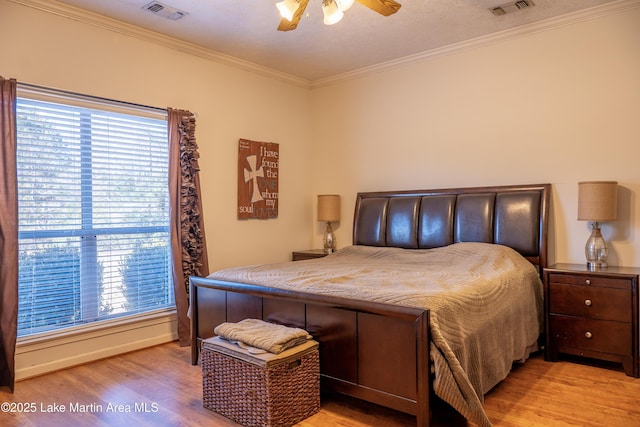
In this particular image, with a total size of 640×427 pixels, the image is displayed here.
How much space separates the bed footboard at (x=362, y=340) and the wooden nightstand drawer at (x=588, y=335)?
165cm

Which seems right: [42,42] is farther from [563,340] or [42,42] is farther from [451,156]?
[563,340]

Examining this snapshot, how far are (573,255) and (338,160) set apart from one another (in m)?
2.53

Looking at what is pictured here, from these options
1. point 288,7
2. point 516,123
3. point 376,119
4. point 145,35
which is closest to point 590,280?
point 516,123

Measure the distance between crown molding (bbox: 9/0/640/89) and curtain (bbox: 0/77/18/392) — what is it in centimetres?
72

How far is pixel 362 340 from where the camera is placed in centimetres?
235

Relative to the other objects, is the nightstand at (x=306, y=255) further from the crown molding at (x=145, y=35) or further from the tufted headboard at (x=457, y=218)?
the crown molding at (x=145, y=35)

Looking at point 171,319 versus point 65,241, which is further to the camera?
point 171,319

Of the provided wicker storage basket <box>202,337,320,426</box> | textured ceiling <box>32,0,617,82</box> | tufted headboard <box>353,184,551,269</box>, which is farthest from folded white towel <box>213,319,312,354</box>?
textured ceiling <box>32,0,617,82</box>

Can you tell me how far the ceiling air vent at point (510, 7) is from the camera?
130 inches

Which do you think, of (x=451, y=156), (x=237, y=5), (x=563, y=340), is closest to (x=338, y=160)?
(x=451, y=156)

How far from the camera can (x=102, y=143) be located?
3.51 meters

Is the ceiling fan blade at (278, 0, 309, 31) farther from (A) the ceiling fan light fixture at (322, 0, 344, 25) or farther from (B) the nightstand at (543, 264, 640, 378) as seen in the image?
(B) the nightstand at (543, 264, 640, 378)

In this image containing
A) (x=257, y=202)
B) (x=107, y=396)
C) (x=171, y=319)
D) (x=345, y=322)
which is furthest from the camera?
(x=257, y=202)

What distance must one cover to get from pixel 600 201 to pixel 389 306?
197cm
